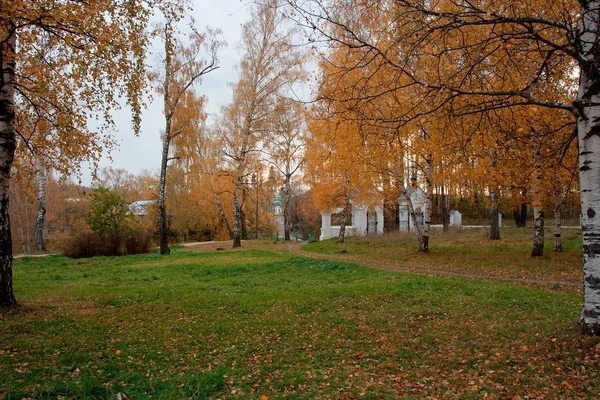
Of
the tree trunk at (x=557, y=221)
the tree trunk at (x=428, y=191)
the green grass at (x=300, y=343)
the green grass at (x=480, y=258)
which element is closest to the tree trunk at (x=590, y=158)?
the green grass at (x=300, y=343)

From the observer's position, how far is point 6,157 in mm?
5887

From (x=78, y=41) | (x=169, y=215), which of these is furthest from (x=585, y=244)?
(x=169, y=215)

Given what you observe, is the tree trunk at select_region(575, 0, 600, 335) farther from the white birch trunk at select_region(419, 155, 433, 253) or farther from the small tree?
the small tree

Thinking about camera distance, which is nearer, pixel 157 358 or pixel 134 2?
pixel 157 358

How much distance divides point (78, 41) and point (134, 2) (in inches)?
46.9

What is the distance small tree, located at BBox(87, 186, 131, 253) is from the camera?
70.7 feet

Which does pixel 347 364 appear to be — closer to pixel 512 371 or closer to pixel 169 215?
pixel 512 371

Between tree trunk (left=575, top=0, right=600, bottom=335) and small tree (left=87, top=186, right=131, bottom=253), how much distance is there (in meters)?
21.2

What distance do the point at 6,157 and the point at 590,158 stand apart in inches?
318

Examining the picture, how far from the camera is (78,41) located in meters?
6.43

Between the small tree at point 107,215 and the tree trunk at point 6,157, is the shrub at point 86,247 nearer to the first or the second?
the small tree at point 107,215

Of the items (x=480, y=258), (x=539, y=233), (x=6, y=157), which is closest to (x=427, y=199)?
(x=480, y=258)

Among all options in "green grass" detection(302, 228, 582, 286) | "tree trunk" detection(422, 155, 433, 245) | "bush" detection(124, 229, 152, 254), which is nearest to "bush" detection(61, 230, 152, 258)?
"bush" detection(124, 229, 152, 254)

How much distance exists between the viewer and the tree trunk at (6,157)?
5.86 meters
